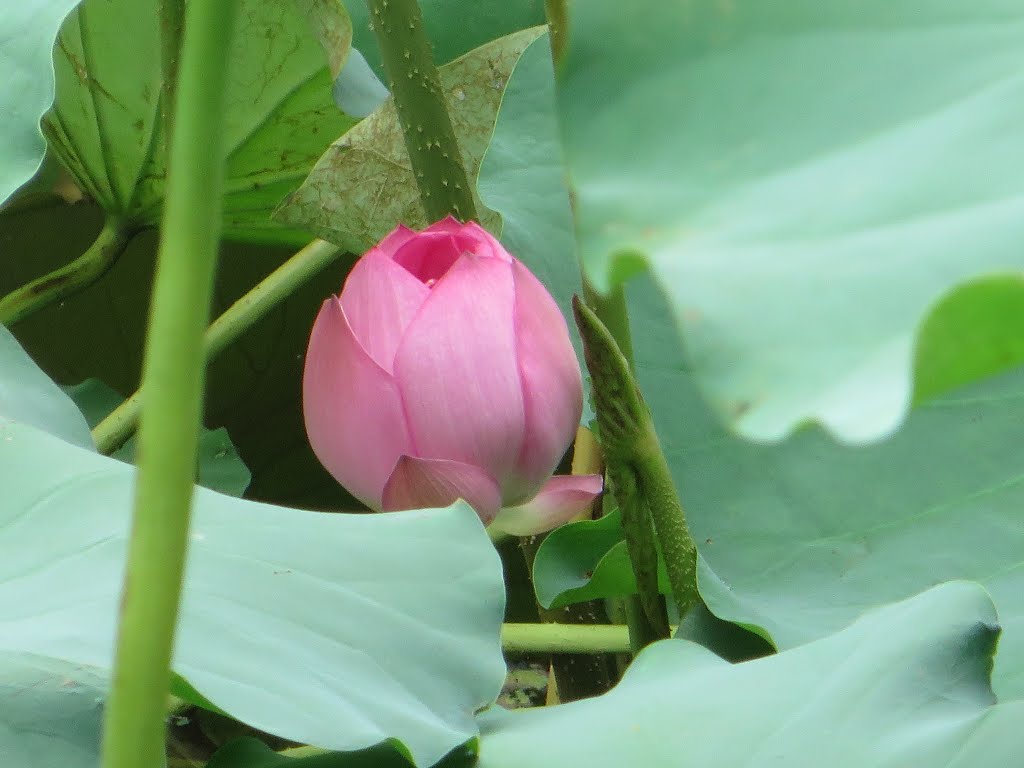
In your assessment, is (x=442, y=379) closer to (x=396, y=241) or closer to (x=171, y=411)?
(x=396, y=241)

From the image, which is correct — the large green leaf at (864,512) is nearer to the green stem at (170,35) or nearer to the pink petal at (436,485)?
the pink petal at (436,485)

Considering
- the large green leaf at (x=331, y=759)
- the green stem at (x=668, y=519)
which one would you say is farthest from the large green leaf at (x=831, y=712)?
the green stem at (x=668, y=519)

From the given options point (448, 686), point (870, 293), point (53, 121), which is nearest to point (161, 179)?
point (53, 121)

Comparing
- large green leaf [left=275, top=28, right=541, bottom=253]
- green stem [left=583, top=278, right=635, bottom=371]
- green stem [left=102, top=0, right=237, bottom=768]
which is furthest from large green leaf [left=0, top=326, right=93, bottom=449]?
green stem [left=102, top=0, right=237, bottom=768]

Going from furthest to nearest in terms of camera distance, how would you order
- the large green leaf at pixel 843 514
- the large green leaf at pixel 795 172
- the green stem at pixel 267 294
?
the green stem at pixel 267 294 < the large green leaf at pixel 843 514 < the large green leaf at pixel 795 172

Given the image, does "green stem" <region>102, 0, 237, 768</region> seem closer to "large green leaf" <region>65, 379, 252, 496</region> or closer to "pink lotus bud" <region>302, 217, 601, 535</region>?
"pink lotus bud" <region>302, 217, 601, 535</region>

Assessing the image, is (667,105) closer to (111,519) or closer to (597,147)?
(597,147)
